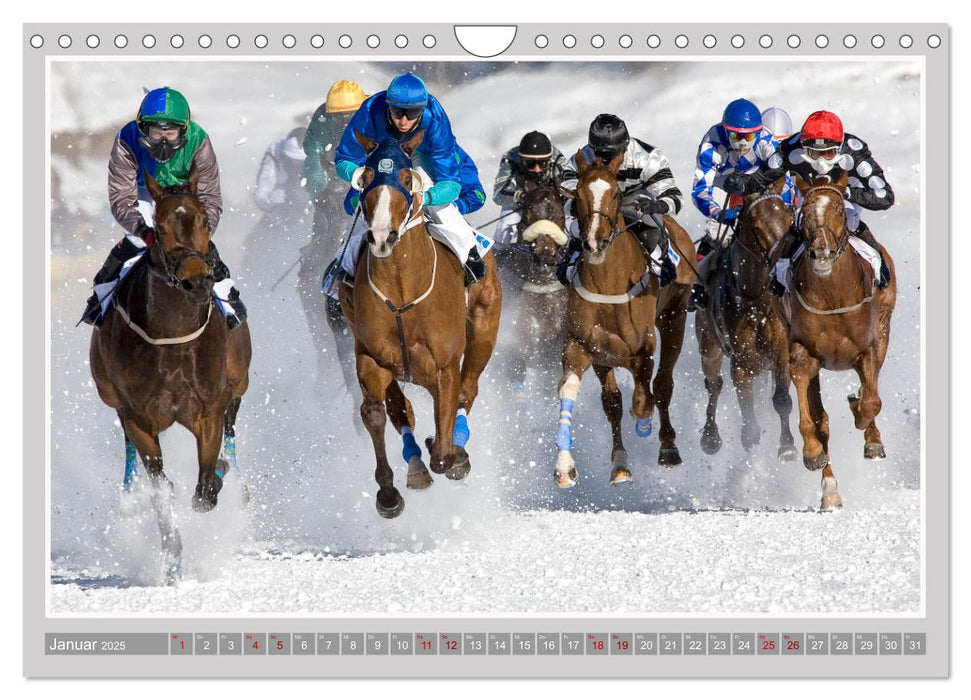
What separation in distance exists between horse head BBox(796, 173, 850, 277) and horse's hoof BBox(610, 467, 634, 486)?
233 centimetres

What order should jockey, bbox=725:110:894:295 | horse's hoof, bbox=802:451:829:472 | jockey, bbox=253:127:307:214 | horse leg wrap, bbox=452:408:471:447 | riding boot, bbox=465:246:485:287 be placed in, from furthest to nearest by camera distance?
jockey, bbox=253:127:307:214 < horse's hoof, bbox=802:451:829:472 < jockey, bbox=725:110:894:295 < horse leg wrap, bbox=452:408:471:447 < riding boot, bbox=465:246:485:287

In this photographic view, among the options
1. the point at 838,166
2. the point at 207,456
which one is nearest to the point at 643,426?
the point at 838,166

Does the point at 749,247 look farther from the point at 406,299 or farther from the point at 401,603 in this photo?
the point at 401,603

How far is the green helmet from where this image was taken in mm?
11805

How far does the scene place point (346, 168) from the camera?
39.0 ft

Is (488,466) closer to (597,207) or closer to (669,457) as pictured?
(669,457)

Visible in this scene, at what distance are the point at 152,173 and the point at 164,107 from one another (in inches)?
26.3

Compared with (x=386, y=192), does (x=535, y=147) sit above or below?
above

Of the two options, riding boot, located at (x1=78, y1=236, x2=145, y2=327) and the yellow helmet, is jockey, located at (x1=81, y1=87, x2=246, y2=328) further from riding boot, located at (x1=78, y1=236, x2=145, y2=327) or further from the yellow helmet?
the yellow helmet

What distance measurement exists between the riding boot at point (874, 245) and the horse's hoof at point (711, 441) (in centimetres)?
225

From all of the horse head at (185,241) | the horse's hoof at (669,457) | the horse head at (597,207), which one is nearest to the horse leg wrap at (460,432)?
the horse head at (597,207)

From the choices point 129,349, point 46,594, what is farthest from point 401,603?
point 129,349

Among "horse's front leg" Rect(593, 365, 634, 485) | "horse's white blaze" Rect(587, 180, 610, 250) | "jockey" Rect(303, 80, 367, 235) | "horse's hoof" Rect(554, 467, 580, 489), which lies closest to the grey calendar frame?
"horse's white blaze" Rect(587, 180, 610, 250)

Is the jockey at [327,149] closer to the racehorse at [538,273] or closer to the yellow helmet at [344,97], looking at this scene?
the yellow helmet at [344,97]
